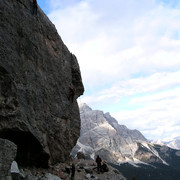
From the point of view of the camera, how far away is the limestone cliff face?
15.0m

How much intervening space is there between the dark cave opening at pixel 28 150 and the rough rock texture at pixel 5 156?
4317mm

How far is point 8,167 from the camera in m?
10.7

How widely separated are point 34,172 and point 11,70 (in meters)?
9.19

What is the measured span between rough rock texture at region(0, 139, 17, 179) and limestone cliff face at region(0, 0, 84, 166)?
3690 mm

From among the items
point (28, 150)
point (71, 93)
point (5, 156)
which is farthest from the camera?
point (71, 93)

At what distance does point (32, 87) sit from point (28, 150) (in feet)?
18.9

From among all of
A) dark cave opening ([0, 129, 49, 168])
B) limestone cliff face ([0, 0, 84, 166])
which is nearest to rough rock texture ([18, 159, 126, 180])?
dark cave opening ([0, 129, 49, 168])

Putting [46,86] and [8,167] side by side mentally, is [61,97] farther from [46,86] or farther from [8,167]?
[8,167]

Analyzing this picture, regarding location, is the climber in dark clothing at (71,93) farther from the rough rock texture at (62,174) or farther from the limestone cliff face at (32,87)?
the rough rock texture at (62,174)

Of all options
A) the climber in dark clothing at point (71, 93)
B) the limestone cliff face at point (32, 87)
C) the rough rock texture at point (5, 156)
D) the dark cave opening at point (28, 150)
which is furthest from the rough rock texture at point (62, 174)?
the climber in dark clothing at point (71, 93)

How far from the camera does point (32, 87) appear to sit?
59.6 ft

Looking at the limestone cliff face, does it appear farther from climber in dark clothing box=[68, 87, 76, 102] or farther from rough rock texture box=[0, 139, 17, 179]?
rough rock texture box=[0, 139, 17, 179]

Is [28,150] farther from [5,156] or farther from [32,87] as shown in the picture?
[5,156]

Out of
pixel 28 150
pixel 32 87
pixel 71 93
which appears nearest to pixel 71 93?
pixel 71 93
